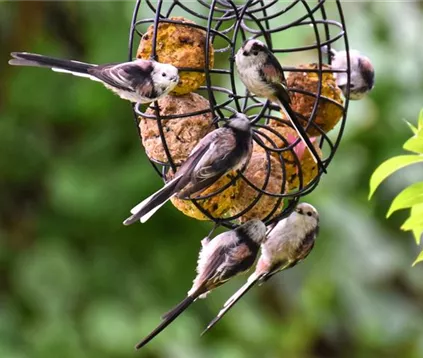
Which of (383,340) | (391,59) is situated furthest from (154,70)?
(383,340)

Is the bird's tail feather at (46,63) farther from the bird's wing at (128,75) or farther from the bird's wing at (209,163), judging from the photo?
the bird's wing at (209,163)

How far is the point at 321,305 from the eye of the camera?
2402 millimetres

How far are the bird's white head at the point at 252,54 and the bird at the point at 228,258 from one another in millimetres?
204

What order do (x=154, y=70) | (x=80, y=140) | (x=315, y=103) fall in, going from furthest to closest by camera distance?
(x=80, y=140) → (x=315, y=103) → (x=154, y=70)

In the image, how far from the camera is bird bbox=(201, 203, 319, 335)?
107 cm

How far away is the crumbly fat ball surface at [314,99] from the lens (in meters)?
1.15

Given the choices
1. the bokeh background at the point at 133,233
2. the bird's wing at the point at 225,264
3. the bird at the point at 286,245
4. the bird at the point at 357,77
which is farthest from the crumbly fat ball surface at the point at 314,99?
the bokeh background at the point at 133,233

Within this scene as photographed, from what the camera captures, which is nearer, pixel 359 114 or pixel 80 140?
pixel 359 114

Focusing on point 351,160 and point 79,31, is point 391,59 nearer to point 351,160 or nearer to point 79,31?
point 351,160

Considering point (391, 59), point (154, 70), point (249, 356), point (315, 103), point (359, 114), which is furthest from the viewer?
point (249, 356)

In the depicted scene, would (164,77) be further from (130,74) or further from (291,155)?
(291,155)

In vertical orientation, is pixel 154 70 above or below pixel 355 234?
above

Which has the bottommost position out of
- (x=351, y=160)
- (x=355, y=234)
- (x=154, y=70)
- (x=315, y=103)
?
(x=355, y=234)

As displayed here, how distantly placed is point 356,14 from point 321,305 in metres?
0.88
